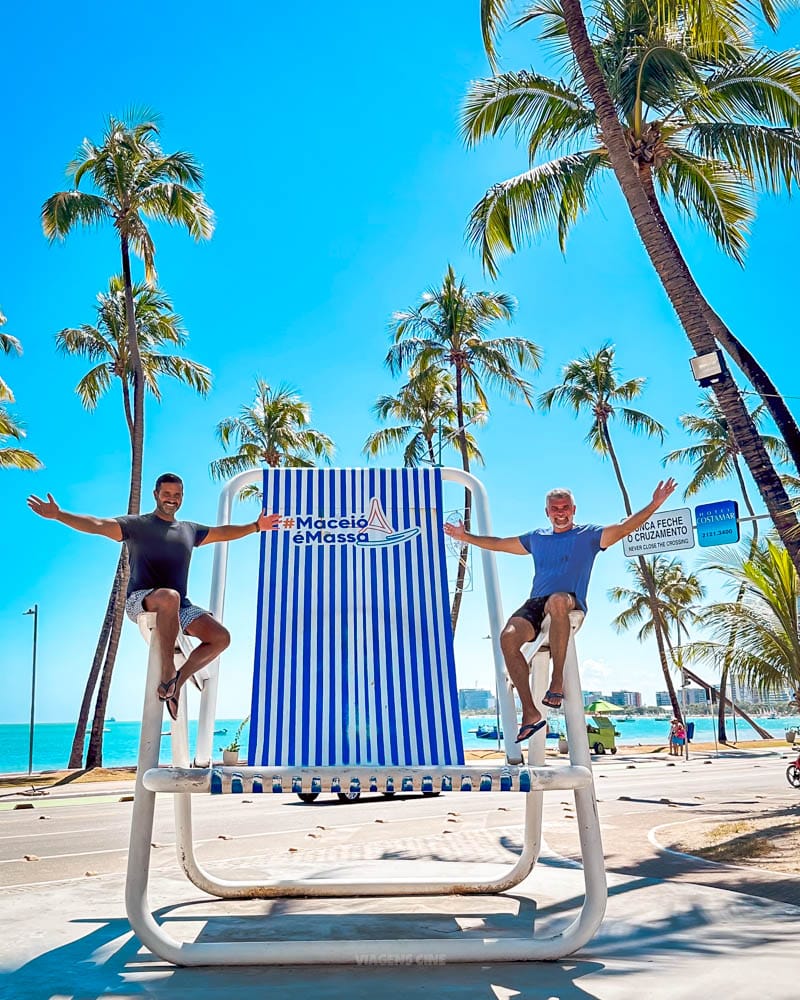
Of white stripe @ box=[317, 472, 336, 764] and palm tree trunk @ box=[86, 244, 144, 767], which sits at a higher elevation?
palm tree trunk @ box=[86, 244, 144, 767]

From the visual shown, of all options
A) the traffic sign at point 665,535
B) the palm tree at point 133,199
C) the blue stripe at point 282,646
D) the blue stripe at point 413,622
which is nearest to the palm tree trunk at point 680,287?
the traffic sign at point 665,535

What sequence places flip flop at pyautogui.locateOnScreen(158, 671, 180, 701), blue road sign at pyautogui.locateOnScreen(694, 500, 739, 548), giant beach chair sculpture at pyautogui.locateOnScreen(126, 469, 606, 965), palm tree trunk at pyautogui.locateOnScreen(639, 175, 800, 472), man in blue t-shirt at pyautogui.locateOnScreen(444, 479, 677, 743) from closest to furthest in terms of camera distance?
giant beach chair sculpture at pyautogui.locateOnScreen(126, 469, 606, 965), flip flop at pyautogui.locateOnScreen(158, 671, 180, 701), man in blue t-shirt at pyautogui.locateOnScreen(444, 479, 677, 743), palm tree trunk at pyautogui.locateOnScreen(639, 175, 800, 472), blue road sign at pyautogui.locateOnScreen(694, 500, 739, 548)

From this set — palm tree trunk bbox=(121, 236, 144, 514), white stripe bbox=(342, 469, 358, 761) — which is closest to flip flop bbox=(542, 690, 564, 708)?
white stripe bbox=(342, 469, 358, 761)

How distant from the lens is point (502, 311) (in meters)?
30.3

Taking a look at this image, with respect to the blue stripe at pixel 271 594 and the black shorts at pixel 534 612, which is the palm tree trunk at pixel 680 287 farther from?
the blue stripe at pixel 271 594

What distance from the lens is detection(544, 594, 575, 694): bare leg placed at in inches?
159

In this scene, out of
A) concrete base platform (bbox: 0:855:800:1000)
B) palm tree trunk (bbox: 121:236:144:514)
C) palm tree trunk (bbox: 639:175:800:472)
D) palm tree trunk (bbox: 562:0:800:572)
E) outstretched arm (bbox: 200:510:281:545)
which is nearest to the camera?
concrete base platform (bbox: 0:855:800:1000)

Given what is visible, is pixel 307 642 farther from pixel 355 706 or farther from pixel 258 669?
pixel 355 706

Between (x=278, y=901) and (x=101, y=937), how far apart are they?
1134 millimetres

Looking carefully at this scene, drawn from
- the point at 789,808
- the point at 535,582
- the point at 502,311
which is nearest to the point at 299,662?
the point at 535,582

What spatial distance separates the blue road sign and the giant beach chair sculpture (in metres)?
7.76

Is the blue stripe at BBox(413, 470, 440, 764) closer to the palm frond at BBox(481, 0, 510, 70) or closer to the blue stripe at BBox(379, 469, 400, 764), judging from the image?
the blue stripe at BBox(379, 469, 400, 764)

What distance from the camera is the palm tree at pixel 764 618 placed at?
9.68 metres

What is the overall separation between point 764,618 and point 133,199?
1960 centimetres
